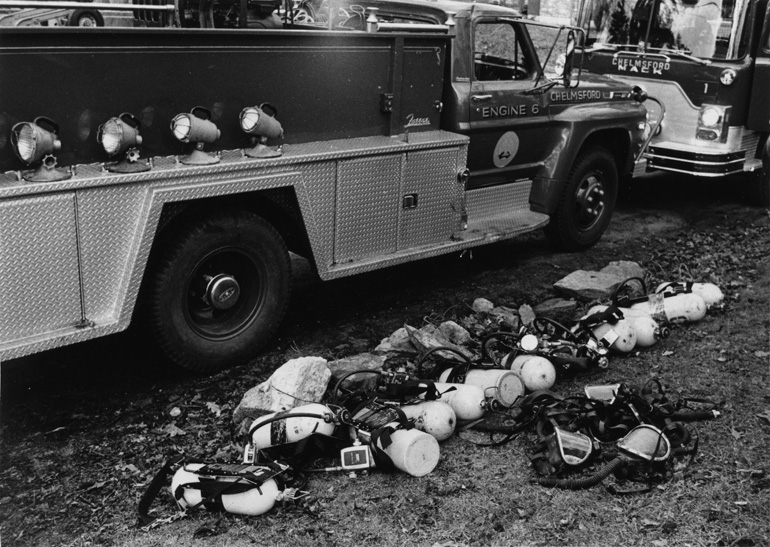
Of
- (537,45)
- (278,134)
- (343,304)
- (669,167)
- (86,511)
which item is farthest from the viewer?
(669,167)

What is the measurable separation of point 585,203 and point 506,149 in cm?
131

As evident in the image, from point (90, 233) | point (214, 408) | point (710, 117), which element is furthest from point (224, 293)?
point (710, 117)

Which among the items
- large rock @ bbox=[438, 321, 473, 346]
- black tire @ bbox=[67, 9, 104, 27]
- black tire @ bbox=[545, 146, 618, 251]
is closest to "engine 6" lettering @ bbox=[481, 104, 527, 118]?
black tire @ bbox=[545, 146, 618, 251]

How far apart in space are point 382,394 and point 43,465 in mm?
1706

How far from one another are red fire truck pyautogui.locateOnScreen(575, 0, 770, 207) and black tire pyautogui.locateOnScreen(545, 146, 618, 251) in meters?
1.49

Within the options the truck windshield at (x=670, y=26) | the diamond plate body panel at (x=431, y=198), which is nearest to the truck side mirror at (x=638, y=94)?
the truck windshield at (x=670, y=26)

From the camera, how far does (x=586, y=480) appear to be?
12.8 ft

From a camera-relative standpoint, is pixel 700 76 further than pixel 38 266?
Yes

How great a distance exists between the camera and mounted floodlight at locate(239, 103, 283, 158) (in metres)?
4.86

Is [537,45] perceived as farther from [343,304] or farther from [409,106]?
[343,304]

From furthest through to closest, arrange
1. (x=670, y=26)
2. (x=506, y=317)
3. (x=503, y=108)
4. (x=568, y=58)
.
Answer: (x=670, y=26) → (x=568, y=58) → (x=503, y=108) → (x=506, y=317)

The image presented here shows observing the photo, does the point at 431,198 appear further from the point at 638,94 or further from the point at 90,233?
the point at 638,94

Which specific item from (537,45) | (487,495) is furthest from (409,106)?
(487,495)

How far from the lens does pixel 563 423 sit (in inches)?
169
